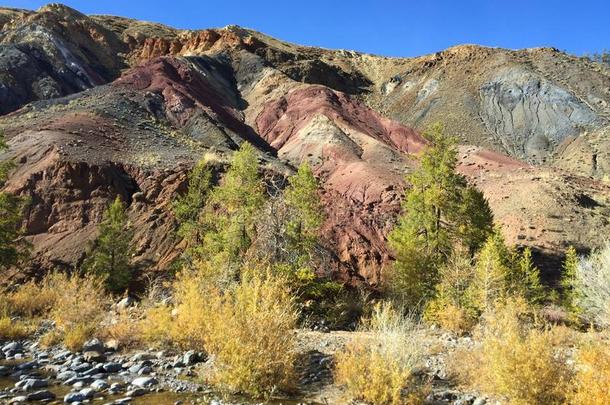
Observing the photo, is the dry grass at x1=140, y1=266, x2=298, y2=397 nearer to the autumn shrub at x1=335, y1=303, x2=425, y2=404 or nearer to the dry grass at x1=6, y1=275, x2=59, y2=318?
the autumn shrub at x1=335, y1=303, x2=425, y2=404

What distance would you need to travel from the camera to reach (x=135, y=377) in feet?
39.3

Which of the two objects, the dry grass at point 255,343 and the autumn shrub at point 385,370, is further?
the dry grass at point 255,343

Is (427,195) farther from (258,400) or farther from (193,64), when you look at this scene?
(193,64)

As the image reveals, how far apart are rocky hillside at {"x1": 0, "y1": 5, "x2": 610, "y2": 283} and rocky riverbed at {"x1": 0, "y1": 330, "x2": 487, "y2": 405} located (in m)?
14.4

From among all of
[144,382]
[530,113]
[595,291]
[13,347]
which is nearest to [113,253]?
[13,347]

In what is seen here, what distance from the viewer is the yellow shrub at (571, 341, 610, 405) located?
320 inches

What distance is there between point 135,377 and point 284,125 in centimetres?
5519

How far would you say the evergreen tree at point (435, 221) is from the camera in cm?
2704

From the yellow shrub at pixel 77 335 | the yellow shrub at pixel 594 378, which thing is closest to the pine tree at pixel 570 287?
the yellow shrub at pixel 594 378

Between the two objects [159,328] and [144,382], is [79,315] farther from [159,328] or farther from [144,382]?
[144,382]

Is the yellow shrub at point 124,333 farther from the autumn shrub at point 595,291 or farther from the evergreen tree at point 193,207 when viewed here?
the autumn shrub at point 595,291

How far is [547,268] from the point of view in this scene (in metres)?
35.0

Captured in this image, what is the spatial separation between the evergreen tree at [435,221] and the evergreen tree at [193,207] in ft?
37.0

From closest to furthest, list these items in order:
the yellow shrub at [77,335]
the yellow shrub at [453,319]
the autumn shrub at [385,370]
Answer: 1. the autumn shrub at [385,370]
2. the yellow shrub at [77,335]
3. the yellow shrub at [453,319]
